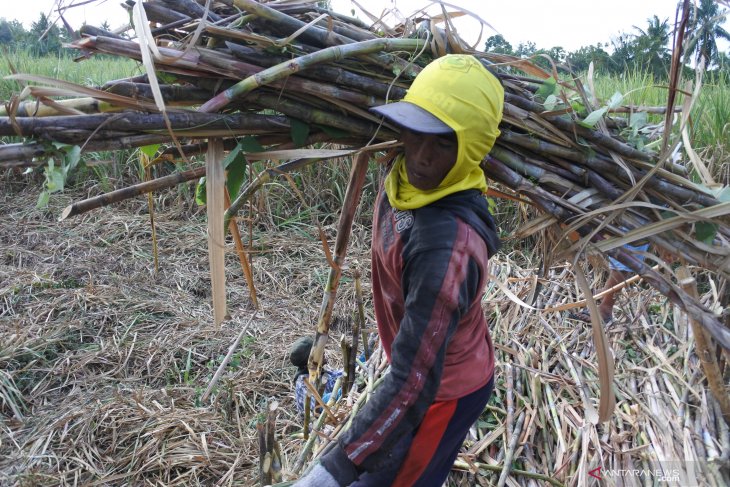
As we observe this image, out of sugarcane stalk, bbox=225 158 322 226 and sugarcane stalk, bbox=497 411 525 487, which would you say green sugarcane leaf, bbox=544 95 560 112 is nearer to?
sugarcane stalk, bbox=225 158 322 226

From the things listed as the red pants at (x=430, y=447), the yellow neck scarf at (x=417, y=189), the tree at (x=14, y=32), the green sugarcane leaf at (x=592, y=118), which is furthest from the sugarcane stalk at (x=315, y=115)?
the tree at (x=14, y=32)

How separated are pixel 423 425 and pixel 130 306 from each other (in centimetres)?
302

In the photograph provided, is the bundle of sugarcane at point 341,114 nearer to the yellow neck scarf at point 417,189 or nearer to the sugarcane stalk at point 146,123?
the sugarcane stalk at point 146,123

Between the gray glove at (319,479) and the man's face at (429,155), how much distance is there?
72 centimetres

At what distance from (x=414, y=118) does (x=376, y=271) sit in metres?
0.51

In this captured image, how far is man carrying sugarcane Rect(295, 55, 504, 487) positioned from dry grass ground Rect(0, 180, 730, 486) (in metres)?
0.70

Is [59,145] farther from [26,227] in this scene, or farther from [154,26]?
[26,227]

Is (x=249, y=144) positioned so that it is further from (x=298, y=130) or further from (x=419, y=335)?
(x=419, y=335)

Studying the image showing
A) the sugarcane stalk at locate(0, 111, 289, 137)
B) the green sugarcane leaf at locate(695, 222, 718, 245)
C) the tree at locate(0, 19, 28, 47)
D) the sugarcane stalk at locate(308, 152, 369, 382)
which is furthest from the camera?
the tree at locate(0, 19, 28, 47)

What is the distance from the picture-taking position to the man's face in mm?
1255

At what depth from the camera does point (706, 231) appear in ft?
4.68

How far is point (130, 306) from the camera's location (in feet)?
12.9

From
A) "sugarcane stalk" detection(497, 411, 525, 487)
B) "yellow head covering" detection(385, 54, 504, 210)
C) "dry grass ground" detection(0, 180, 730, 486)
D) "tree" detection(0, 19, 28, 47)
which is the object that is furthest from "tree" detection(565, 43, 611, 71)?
"tree" detection(0, 19, 28, 47)

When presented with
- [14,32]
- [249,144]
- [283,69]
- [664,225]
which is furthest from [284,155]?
[14,32]
